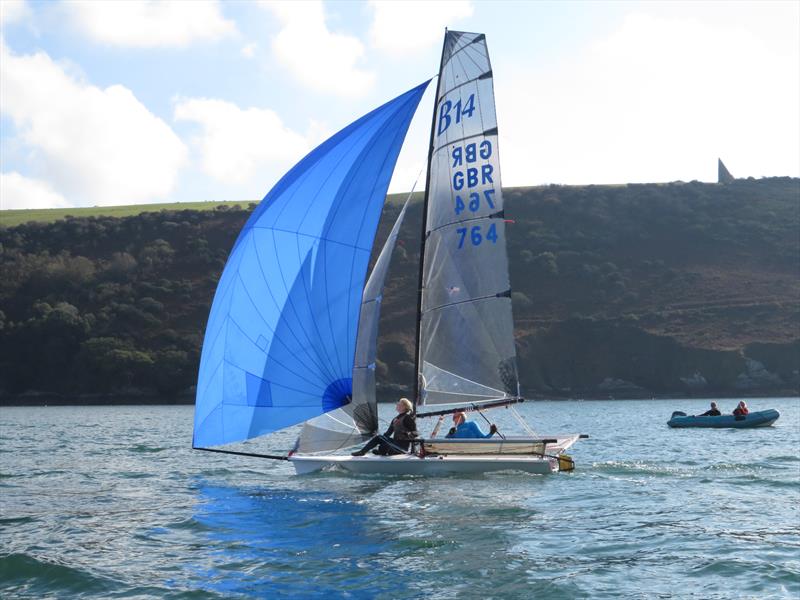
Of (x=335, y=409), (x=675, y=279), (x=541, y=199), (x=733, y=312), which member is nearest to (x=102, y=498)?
(x=335, y=409)

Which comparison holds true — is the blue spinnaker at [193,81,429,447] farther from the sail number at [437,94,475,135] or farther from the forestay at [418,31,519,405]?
the sail number at [437,94,475,135]

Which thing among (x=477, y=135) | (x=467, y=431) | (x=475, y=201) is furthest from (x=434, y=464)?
(x=477, y=135)

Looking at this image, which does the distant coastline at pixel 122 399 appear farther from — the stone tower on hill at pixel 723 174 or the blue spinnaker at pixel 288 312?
the blue spinnaker at pixel 288 312

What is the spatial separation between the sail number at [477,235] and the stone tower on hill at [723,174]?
100486 millimetres

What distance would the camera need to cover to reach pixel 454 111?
19828 millimetres

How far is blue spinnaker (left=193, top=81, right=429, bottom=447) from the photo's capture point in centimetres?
1791

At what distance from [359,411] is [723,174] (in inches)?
4104

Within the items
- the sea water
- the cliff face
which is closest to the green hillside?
the cliff face

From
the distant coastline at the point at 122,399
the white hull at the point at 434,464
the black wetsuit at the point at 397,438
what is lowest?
the white hull at the point at 434,464

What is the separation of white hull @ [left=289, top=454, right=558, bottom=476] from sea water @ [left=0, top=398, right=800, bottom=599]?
0.25 meters

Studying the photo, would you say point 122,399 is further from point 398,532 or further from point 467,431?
point 398,532

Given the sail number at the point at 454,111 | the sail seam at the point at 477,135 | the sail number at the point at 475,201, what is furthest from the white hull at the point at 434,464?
the sail number at the point at 454,111

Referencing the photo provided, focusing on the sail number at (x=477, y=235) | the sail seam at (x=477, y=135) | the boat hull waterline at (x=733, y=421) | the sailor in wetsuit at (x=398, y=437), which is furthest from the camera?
the boat hull waterline at (x=733, y=421)

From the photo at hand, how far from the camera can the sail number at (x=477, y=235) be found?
19.7 meters
